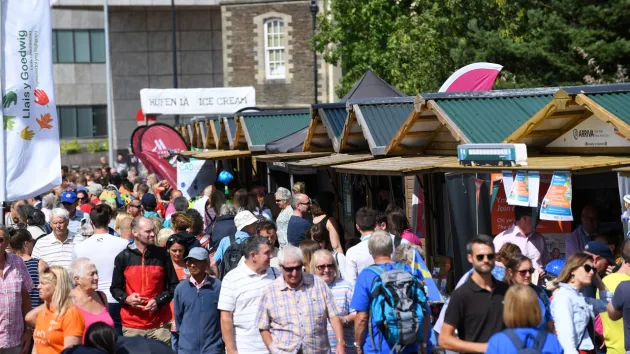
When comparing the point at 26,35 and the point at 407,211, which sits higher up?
the point at 26,35

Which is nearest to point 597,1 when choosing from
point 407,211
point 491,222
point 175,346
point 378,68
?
point 378,68

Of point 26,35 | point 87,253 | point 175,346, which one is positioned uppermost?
point 26,35

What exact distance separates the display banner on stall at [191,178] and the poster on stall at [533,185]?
14168 mm

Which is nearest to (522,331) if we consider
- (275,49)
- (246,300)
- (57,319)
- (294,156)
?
(246,300)

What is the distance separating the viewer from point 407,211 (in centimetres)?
1521

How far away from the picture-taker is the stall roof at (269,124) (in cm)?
2173

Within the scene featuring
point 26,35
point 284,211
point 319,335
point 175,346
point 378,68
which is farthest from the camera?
point 378,68

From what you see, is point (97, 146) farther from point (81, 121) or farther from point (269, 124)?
point (269, 124)

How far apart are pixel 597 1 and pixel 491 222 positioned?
717 inches

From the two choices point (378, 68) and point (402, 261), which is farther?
point (378, 68)

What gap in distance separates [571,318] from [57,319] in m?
3.54

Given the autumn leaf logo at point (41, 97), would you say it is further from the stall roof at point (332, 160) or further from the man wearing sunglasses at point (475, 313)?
the man wearing sunglasses at point (475, 313)

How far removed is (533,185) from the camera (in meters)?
10.9

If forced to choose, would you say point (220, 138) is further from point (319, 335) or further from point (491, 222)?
point (319, 335)
